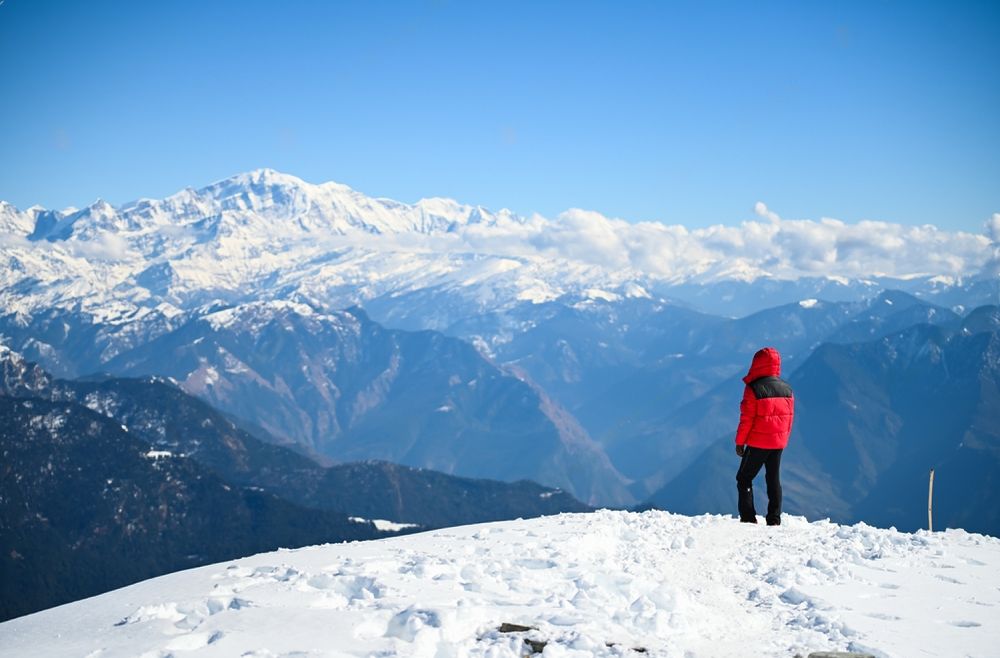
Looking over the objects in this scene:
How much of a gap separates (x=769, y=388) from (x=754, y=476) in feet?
8.27

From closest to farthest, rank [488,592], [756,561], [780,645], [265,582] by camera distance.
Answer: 1. [780,645]
2. [488,592]
3. [265,582]
4. [756,561]

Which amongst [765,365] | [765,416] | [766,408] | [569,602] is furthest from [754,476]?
[569,602]

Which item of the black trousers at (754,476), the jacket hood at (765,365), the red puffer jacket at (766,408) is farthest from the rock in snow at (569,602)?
the jacket hood at (765,365)

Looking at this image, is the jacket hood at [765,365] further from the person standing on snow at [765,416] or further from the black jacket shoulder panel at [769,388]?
the black jacket shoulder panel at [769,388]

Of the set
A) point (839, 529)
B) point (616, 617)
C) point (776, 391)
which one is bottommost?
point (839, 529)

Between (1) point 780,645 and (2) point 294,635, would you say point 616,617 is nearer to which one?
Answer: (1) point 780,645

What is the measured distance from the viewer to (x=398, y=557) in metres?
17.8

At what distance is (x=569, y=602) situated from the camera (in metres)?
13.6

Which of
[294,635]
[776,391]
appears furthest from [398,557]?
[776,391]

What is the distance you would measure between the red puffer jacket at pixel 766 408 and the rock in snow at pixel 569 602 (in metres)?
2.30

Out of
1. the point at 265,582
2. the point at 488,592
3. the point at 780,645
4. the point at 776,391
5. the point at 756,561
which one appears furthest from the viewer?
the point at 776,391

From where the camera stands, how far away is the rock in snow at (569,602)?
39.4ft

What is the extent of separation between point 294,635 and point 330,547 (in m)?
8.16

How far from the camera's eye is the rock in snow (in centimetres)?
1201
